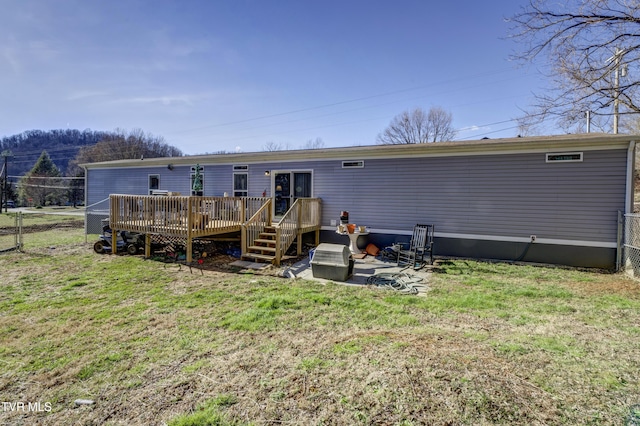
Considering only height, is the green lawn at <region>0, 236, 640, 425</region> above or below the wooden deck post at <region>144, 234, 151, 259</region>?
below

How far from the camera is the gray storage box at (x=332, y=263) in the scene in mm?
5785

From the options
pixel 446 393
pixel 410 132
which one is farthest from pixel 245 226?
pixel 410 132

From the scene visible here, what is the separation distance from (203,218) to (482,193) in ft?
23.7

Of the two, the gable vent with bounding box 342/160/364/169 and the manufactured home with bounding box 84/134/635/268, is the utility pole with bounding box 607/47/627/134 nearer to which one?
the manufactured home with bounding box 84/134/635/268

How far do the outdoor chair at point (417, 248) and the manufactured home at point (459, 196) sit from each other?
1.29ft

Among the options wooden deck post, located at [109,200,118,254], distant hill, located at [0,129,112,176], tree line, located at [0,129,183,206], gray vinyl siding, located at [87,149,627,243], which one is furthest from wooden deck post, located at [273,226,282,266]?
distant hill, located at [0,129,112,176]

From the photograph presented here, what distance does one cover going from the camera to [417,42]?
38.5 ft

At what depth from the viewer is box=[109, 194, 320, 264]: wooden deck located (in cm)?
707

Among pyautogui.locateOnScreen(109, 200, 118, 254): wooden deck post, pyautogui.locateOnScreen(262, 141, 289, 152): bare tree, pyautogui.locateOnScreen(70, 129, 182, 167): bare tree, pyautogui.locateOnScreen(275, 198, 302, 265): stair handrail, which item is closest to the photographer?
pyautogui.locateOnScreen(275, 198, 302, 265): stair handrail

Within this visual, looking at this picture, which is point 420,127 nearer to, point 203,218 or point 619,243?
point 619,243

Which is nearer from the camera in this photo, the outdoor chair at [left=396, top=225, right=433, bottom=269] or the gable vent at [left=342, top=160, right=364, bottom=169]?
the outdoor chair at [left=396, top=225, right=433, bottom=269]

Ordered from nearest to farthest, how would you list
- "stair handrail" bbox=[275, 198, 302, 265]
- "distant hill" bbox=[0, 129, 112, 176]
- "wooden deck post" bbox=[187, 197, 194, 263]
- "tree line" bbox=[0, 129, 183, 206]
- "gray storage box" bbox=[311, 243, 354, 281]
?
"gray storage box" bbox=[311, 243, 354, 281] → "wooden deck post" bbox=[187, 197, 194, 263] → "stair handrail" bbox=[275, 198, 302, 265] → "tree line" bbox=[0, 129, 183, 206] → "distant hill" bbox=[0, 129, 112, 176]

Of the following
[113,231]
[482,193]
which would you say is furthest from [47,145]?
[482,193]

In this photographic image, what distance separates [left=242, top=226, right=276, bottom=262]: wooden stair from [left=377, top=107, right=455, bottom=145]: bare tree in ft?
64.7
